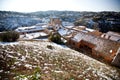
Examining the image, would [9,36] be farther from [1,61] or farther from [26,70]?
[26,70]

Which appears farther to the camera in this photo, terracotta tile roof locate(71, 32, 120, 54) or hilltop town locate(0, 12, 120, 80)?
terracotta tile roof locate(71, 32, 120, 54)

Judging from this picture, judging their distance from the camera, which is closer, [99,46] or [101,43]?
[99,46]

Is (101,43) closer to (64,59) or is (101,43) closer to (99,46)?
(99,46)

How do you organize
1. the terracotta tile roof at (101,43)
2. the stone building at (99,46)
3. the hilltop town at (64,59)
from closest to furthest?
the hilltop town at (64,59) < the stone building at (99,46) < the terracotta tile roof at (101,43)

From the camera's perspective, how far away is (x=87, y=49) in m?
39.8

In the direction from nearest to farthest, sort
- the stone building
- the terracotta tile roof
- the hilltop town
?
the hilltop town, the stone building, the terracotta tile roof

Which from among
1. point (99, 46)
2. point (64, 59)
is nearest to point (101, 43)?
point (99, 46)

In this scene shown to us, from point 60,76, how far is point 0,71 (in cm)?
688

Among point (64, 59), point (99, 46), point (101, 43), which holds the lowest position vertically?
point (99, 46)

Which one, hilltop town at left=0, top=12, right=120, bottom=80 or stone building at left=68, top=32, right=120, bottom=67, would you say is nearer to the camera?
hilltop town at left=0, top=12, right=120, bottom=80

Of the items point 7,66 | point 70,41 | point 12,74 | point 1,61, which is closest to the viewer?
point 12,74

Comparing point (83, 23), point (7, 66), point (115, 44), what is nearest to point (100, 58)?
point (115, 44)

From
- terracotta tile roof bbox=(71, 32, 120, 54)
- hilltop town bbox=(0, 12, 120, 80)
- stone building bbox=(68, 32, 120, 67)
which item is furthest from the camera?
terracotta tile roof bbox=(71, 32, 120, 54)

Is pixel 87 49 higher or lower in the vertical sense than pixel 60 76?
lower
